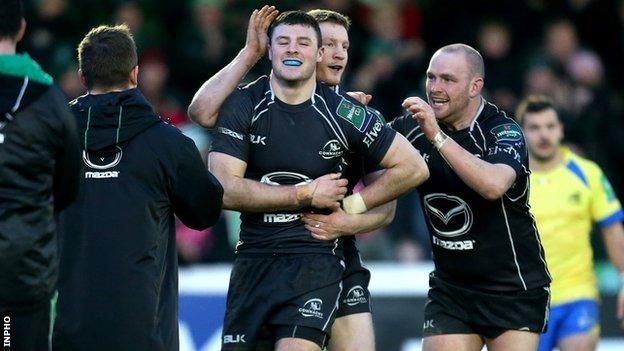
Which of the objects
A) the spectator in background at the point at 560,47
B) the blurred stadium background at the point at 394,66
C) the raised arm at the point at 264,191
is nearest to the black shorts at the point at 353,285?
the raised arm at the point at 264,191

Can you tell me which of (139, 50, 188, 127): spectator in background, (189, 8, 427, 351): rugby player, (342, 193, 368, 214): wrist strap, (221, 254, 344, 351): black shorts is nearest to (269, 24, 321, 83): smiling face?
(189, 8, 427, 351): rugby player

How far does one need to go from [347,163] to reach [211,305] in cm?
484

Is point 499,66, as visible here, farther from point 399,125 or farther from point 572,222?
point 399,125

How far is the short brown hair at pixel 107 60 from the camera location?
7074mm

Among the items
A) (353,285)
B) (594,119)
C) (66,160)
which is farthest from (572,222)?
(66,160)

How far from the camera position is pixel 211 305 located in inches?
499

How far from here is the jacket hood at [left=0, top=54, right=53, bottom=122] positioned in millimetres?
6109

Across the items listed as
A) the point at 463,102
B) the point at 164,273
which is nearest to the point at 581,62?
the point at 463,102

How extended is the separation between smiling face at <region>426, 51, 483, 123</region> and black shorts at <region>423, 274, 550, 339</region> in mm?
1199

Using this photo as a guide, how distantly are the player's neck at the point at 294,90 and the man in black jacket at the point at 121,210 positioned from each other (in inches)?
41.0

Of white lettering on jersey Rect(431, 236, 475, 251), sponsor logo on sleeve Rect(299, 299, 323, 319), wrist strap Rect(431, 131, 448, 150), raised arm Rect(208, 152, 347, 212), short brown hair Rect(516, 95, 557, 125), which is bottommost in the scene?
sponsor logo on sleeve Rect(299, 299, 323, 319)

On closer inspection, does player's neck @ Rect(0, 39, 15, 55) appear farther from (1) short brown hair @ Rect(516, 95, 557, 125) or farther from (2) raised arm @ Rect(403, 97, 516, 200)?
(1) short brown hair @ Rect(516, 95, 557, 125)

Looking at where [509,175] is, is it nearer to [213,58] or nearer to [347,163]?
[347,163]

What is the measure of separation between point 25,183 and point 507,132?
3.65m
